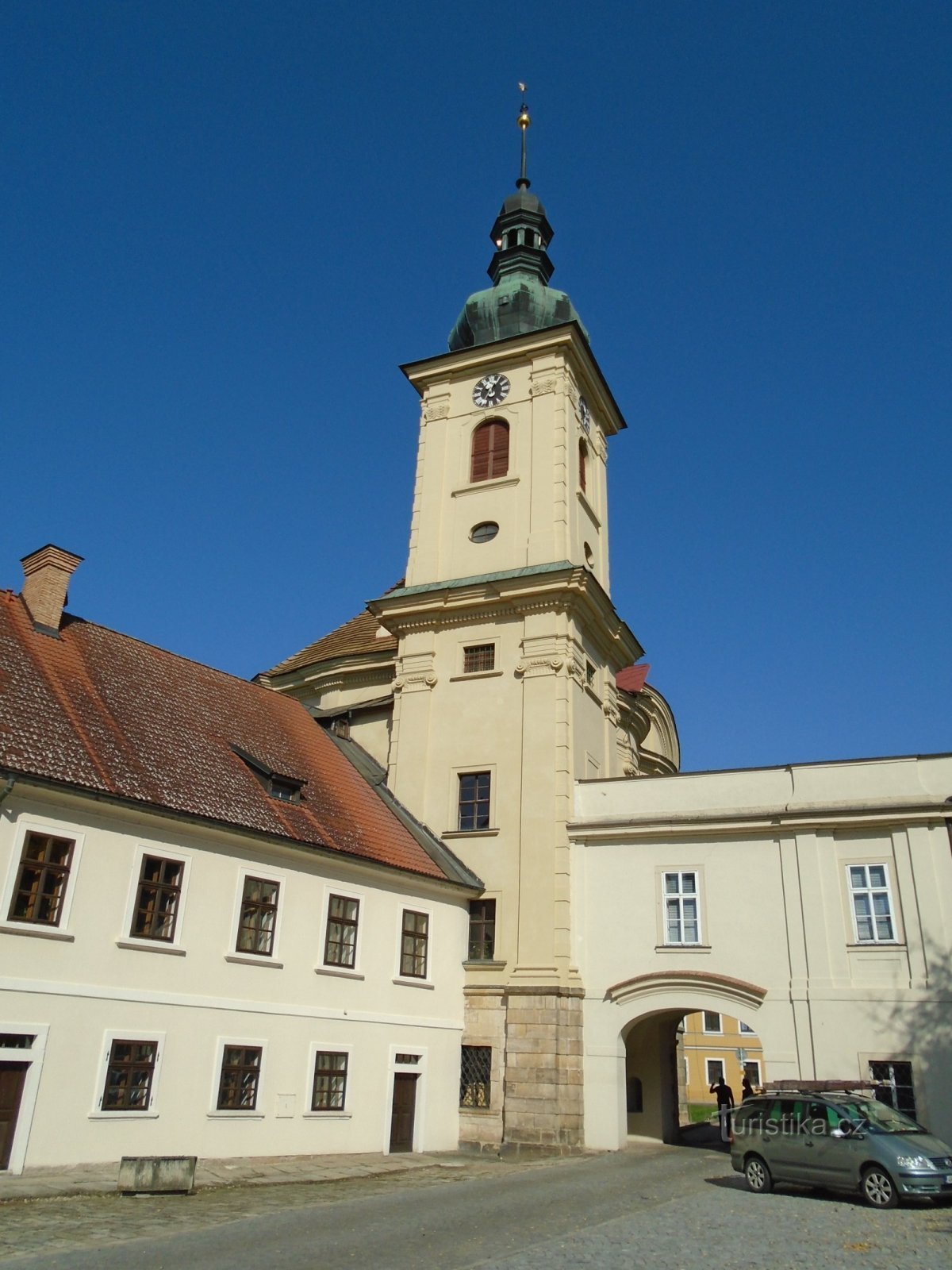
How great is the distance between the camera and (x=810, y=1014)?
21.6 m

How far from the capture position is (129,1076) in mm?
16922

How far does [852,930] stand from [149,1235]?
15741 mm

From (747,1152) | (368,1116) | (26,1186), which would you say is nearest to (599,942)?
(368,1116)

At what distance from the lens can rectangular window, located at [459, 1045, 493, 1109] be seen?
2342 centimetres

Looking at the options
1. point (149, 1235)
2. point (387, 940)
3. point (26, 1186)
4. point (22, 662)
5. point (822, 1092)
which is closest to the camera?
point (149, 1235)

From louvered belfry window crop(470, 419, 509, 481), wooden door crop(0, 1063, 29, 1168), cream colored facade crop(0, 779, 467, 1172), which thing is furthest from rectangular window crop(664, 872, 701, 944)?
wooden door crop(0, 1063, 29, 1168)

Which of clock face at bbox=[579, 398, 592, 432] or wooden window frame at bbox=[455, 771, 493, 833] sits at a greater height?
clock face at bbox=[579, 398, 592, 432]

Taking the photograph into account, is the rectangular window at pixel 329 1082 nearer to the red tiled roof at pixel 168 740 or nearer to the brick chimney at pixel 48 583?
the red tiled roof at pixel 168 740

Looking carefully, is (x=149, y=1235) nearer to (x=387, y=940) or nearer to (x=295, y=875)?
(x=295, y=875)

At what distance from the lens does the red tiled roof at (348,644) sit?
3183 centimetres

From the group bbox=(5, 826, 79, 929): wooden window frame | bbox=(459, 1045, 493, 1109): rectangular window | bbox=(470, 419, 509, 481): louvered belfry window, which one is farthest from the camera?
bbox=(470, 419, 509, 481): louvered belfry window

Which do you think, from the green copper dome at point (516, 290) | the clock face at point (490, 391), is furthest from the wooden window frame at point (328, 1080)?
the green copper dome at point (516, 290)

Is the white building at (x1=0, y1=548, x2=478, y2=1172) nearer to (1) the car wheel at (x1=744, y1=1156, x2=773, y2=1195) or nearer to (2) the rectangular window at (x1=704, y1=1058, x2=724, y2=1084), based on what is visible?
(1) the car wheel at (x1=744, y1=1156, x2=773, y2=1195)

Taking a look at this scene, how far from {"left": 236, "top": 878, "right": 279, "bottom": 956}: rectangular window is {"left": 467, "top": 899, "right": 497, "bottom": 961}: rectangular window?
6572 millimetres
